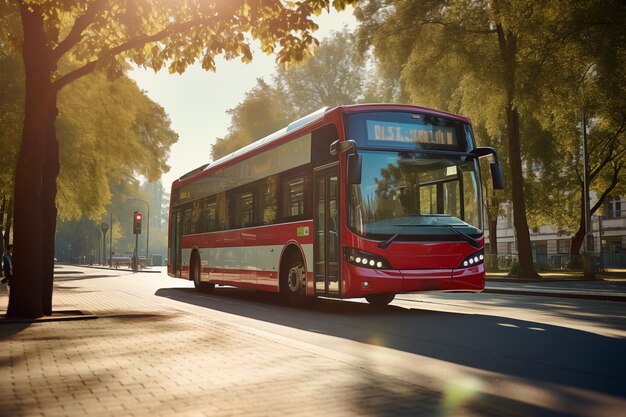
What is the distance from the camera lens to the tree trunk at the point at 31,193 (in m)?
12.2

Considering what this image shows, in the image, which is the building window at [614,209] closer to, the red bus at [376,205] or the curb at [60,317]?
the red bus at [376,205]

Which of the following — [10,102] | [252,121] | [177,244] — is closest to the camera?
[10,102]

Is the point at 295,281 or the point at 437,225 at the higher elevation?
the point at 437,225

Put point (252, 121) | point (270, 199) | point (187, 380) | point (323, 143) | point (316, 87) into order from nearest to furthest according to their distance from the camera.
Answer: point (187, 380) < point (323, 143) < point (270, 199) < point (252, 121) < point (316, 87)

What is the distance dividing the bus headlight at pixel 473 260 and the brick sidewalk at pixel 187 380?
4660 millimetres

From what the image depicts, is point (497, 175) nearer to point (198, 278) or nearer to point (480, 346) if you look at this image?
point (480, 346)

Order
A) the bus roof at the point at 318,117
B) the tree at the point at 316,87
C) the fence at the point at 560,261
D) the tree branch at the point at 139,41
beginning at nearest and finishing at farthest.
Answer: the tree branch at the point at 139,41, the bus roof at the point at 318,117, the fence at the point at 560,261, the tree at the point at 316,87

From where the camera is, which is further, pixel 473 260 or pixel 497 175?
pixel 497 175

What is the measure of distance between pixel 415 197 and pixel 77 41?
21.8ft

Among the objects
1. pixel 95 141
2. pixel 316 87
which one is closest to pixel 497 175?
pixel 95 141

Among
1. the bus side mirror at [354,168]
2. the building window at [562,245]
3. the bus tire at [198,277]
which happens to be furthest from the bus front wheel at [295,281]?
the building window at [562,245]

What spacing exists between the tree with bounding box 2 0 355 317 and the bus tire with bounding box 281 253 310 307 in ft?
13.5

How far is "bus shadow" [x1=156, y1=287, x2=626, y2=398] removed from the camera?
6982 millimetres

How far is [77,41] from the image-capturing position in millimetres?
12789
